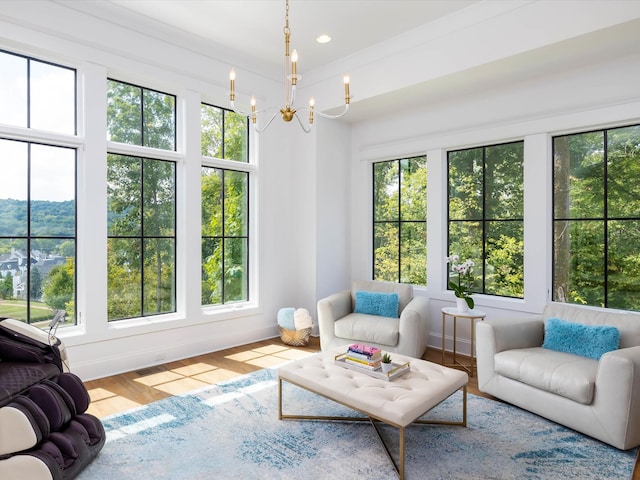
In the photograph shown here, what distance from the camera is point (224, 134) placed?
4543 millimetres

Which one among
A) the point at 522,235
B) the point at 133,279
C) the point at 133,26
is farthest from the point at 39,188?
the point at 522,235

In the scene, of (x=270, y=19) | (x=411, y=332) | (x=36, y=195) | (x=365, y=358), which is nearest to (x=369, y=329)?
(x=411, y=332)

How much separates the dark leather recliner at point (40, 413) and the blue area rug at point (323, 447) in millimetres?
202

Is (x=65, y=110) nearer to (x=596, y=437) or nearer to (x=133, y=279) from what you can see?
(x=133, y=279)

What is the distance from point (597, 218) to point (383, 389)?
2.60 metres

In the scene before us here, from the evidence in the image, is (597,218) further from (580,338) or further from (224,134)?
(224,134)

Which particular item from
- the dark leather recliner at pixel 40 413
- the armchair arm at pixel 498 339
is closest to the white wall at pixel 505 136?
the armchair arm at pixel 498 339

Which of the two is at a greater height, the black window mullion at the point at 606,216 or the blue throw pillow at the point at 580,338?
the black window mullion at the point at 606,216

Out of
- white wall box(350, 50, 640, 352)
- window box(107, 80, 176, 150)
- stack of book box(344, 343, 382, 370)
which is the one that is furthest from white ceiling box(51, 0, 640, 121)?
stack of book box(344, 343, 382, 370)

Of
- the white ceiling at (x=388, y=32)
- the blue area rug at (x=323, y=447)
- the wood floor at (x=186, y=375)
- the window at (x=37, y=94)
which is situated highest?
the white ceiling at (x=388, y=32)

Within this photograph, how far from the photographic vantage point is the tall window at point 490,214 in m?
3.96

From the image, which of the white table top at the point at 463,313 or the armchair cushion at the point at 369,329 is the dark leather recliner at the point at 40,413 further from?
the white table top at the point at 463,313

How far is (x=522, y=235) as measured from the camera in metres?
3.91

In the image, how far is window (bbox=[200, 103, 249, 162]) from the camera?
438 cm
